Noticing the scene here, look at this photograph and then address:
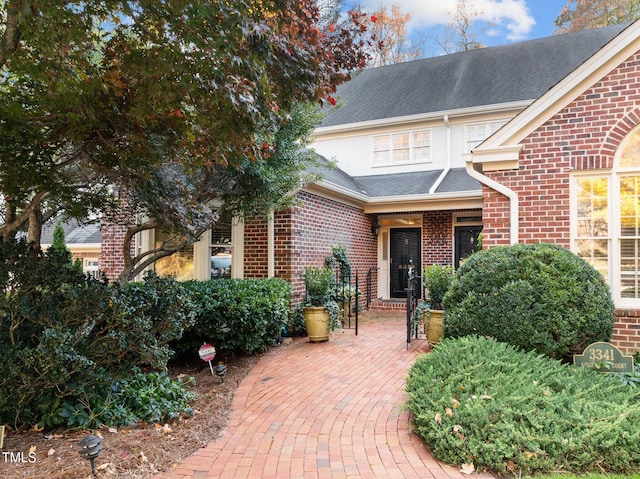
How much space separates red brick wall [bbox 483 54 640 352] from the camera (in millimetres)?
6109

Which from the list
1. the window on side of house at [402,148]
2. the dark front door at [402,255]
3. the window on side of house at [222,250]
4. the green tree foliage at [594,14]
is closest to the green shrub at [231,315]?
the window on side of house at [222,250]

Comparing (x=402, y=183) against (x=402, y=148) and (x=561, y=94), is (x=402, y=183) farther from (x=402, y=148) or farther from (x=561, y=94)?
(x=561, y=94)

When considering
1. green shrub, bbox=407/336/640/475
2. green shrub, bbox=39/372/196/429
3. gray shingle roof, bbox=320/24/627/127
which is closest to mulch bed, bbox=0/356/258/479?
green shrub, bbox=39/372/196/429

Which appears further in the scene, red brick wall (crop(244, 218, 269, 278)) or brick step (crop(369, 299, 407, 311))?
brick step (crop(369, 299, 407, 311))

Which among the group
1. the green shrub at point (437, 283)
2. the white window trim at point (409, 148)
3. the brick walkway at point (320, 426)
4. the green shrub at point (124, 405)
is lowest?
the brick walkway at point (320, 426)

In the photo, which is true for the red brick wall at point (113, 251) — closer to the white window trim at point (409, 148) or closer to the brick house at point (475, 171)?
the brick house at point (475, 171)

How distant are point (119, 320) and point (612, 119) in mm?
6870

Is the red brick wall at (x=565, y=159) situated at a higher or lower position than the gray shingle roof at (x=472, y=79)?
lower

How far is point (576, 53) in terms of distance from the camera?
13.8m

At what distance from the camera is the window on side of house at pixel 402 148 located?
13.7 m

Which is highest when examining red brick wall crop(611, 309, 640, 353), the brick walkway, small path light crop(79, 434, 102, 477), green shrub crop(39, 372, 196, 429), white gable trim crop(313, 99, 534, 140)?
white gable trim crop(313, 99, 534, 140)

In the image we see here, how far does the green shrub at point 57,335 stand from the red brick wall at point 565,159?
5268 mm

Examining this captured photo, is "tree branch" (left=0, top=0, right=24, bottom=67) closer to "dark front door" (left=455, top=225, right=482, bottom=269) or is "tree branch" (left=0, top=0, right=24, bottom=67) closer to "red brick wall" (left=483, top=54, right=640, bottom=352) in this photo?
"red brick wall" (left=483, top=54, right=640, bottom=352)

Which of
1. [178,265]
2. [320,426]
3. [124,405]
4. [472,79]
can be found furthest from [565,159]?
[472,79]
